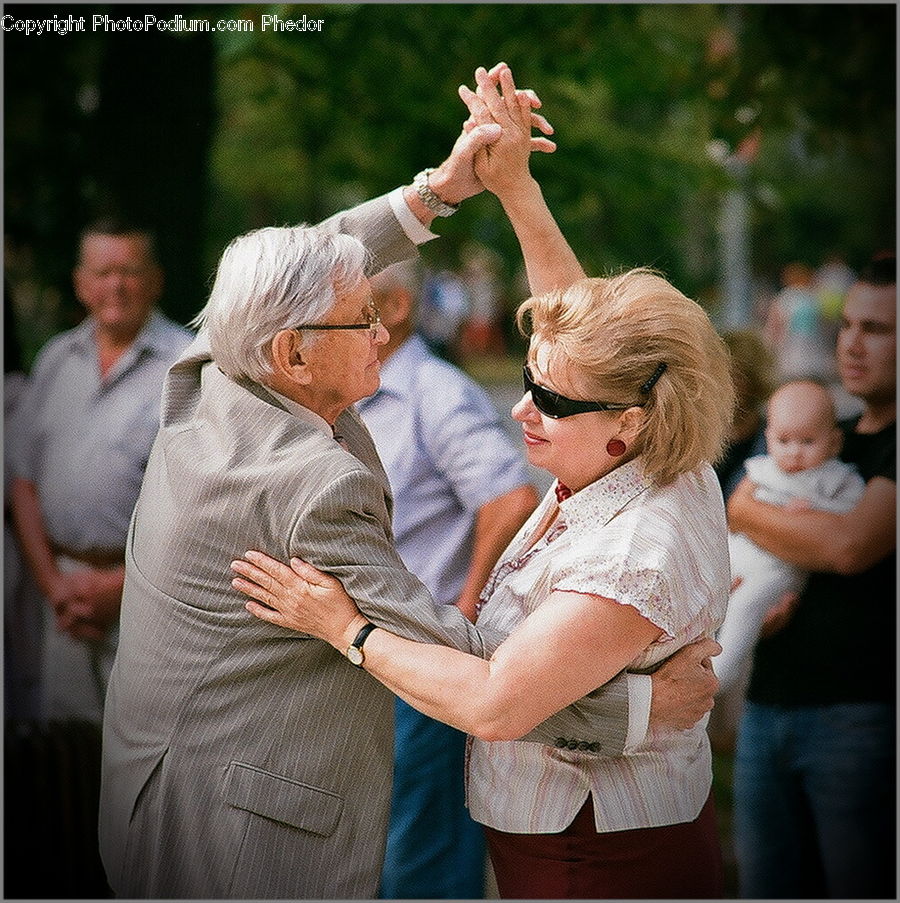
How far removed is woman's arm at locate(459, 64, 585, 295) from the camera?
8.91 ft

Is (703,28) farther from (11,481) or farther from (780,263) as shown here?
(780,263)

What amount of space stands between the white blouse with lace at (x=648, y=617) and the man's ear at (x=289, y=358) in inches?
21.5

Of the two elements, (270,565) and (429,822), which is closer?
(270,565)

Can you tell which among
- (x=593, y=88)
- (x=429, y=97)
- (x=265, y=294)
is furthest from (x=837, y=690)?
(x=593, y=88)

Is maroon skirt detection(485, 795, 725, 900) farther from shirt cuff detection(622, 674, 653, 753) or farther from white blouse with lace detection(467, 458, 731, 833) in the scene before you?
shirt cuff detection(622, 674, 653, 753)

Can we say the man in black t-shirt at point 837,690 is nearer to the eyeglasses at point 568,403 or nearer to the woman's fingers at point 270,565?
the eyeglasses at point 568,403

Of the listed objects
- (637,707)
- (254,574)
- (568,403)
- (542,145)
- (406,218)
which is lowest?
(637,707)

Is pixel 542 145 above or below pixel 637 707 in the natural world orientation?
above

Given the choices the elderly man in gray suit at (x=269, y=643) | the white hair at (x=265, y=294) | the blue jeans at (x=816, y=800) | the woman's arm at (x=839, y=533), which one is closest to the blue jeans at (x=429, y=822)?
the blue jeans at (x=816, y=800)

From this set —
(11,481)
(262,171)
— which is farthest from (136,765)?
(262,171)

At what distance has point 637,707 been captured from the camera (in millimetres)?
2213

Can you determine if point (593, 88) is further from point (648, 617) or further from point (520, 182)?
point (648, 617)

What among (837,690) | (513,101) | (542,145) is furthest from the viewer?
(837,690)

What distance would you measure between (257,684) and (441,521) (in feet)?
6.47
